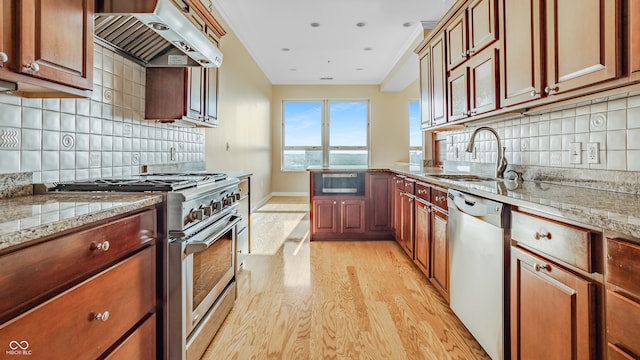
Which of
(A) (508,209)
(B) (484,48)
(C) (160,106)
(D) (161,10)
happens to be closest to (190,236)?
(D) (161,10)

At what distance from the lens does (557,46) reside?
1582mm

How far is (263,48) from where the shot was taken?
5.67 meters

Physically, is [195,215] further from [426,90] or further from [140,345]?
[426,90]

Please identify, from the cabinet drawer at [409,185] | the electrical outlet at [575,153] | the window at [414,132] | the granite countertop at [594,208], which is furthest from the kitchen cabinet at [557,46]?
the window at [414,132]

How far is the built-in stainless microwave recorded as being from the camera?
3.92 meters

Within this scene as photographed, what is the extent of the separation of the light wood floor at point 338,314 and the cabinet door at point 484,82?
4.63ft

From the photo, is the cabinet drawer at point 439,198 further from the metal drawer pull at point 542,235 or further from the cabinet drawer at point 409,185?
the metal drawer pull at point 542,235

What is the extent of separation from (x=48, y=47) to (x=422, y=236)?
2.53m

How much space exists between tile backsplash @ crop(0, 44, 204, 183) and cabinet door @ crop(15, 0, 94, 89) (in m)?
0.34

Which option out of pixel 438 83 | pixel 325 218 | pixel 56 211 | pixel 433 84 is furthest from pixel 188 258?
pixel 433 84

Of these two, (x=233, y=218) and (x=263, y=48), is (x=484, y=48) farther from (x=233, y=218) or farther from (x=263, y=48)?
(x=263, y=48)

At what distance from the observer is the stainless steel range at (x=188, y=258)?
4.65 ft

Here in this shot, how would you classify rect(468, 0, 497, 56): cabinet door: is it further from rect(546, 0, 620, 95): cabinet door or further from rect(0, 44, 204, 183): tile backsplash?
rect(0, 44, 204, 183): tile backsplash

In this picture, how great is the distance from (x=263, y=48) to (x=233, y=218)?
4.36m
